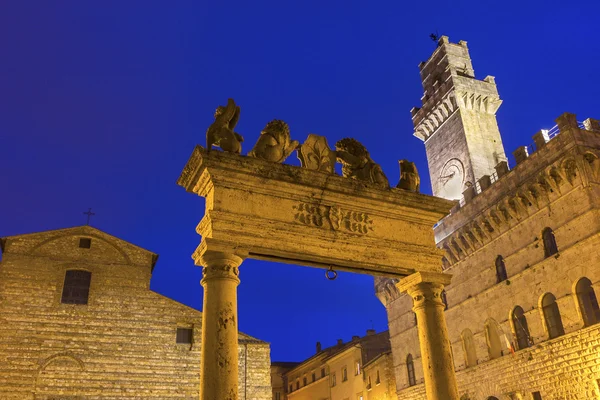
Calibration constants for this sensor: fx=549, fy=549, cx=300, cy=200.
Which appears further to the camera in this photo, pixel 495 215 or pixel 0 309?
pixel 495 215

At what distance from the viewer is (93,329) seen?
2130 cm

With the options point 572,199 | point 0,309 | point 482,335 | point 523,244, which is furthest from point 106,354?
point 572,199

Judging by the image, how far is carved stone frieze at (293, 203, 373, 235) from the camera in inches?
317

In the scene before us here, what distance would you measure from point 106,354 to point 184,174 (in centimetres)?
1574

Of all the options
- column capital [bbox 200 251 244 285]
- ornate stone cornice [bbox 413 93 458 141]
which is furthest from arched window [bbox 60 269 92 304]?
ornate stone cornice [bbox 413 93 458 141]

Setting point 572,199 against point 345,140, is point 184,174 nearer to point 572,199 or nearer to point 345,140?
point 345,140

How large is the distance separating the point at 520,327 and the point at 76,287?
17591mm

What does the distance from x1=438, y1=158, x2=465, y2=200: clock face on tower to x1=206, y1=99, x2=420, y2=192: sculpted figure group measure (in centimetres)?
2130

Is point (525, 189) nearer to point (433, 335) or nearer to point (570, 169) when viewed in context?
point (570, 169)

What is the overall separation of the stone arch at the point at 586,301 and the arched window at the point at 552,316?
1021mm

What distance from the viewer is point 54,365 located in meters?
20.2

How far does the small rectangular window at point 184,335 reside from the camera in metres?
22.3

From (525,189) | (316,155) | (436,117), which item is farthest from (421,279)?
(436,117)

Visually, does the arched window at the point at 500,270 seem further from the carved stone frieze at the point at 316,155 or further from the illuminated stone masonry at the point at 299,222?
the carved stone frieze at the point at 316,155
